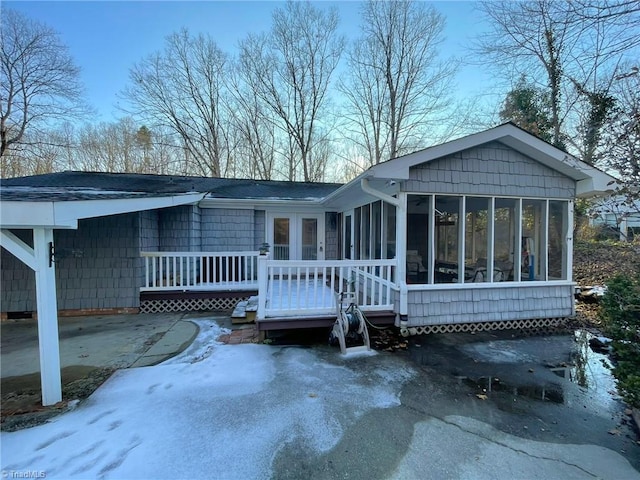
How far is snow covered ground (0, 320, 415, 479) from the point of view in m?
2.07

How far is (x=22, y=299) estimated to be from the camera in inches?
239

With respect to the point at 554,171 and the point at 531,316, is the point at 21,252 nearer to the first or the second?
the point at 531,316

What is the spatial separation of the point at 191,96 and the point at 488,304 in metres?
19.2

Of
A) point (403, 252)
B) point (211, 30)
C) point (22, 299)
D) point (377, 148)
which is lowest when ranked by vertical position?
point (22, 299)

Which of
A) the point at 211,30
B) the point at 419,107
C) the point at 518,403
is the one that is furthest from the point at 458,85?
the point at 518,403

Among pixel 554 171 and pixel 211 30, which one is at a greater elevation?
pixel 211 30

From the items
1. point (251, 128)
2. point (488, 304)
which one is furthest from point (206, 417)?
point (251, 128)

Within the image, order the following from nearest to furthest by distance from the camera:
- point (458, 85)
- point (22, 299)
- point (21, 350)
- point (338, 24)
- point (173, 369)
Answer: point (173, 369), point (21, 350), point (22, 299), point (458, 85), point (338, 24)

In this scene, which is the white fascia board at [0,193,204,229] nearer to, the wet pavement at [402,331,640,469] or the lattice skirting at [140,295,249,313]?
the lattice skirting at [140,295,249,313]

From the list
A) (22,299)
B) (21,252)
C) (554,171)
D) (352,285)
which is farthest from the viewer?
(22,299)

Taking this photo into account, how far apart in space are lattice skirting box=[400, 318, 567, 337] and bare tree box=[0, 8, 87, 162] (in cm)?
1963

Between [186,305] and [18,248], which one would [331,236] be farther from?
[18,248]

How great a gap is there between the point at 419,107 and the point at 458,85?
6.93ft

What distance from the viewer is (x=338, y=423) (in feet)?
8.54
